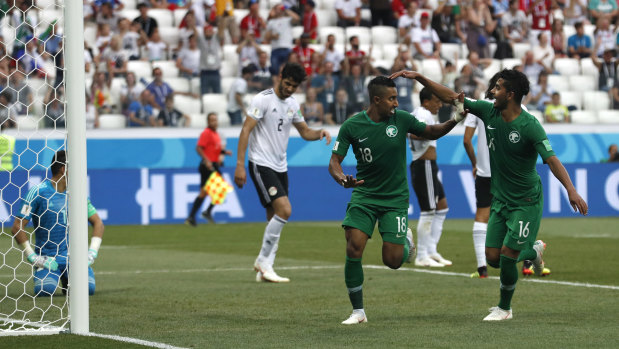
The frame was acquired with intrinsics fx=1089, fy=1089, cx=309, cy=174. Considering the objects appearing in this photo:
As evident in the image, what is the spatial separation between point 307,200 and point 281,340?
617 inches

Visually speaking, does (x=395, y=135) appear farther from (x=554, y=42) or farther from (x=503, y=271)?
(x=554, y=42)

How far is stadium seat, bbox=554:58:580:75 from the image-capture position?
2688 centimetres

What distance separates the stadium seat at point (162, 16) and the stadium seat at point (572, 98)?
30.7 feet

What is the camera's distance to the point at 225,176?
878 inches

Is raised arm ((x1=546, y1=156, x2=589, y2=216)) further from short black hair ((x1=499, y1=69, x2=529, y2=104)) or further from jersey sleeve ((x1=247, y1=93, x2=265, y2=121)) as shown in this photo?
jersey sleeve ((x1=247, y1=93, x2=265, y2=121))

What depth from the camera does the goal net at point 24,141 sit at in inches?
351

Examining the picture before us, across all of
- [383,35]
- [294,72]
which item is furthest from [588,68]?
[294,72]

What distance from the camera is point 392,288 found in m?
10.7

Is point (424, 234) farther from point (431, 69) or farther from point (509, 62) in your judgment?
point (509, 62)

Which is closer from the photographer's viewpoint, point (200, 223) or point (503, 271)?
point (503, 271)

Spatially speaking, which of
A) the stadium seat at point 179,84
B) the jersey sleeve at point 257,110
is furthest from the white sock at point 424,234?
the stadium seat at point 179,84

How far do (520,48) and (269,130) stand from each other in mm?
16762

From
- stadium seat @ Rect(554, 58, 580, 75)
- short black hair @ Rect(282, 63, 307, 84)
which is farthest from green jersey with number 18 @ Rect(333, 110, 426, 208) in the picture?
stadium seat @ Rect(554, 58, 580, 75)

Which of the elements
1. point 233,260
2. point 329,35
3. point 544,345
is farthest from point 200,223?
point 544,345
